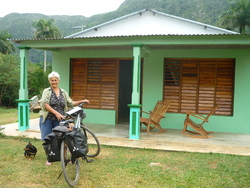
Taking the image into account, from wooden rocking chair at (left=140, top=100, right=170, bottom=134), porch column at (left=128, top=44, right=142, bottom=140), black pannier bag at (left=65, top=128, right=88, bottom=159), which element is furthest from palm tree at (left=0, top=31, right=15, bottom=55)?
black pannier bag at (left=65, top=128, right=88, bottom=159)

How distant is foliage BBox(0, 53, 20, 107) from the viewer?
68.2 ft

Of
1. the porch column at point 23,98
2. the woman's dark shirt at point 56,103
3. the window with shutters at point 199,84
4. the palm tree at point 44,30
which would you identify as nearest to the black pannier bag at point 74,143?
the woman's dark shirt at point 56,103

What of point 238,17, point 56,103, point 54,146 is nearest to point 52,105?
point 56,103

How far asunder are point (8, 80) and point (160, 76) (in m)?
15.8

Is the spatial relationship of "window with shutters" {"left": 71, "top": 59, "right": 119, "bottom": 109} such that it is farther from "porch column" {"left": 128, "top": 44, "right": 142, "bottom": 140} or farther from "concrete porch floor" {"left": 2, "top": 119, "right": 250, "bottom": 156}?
"porch column" {"left": 128, "top": 44, "right": 142, "bottom": 140}

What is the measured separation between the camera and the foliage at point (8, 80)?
68.2ft

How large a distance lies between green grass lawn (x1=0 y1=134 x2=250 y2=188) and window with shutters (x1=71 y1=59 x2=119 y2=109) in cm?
338

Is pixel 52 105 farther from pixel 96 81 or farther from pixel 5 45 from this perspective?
pixel 5 45

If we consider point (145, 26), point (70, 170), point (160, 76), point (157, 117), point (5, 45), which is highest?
point (5, 45)

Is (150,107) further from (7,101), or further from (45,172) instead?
(7,101)

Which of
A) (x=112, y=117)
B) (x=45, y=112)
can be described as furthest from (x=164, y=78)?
(x=45, y=112)

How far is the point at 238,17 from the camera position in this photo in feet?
110

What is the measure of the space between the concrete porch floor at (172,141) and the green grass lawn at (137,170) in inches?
14.4

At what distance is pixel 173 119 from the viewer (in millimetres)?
8305
